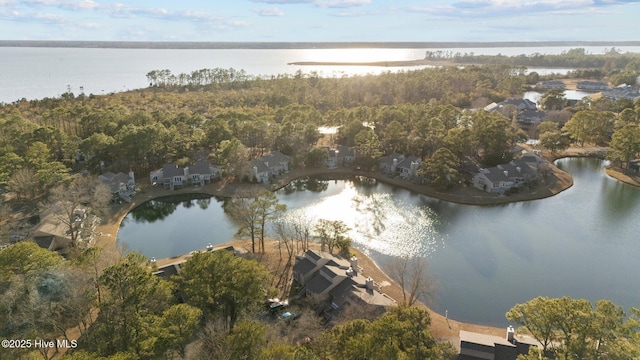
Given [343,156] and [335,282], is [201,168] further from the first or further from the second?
[335,282]

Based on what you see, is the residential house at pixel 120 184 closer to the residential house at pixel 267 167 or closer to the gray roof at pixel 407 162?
the residential house at pixel 267 167

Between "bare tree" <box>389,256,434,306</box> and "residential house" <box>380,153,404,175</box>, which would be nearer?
"bare tree" <box>389,256,434,306</box>

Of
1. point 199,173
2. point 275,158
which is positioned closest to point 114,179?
point 199,173

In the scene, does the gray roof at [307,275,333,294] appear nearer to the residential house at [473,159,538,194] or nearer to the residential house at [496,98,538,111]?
the residential house at [473,159,538,194]

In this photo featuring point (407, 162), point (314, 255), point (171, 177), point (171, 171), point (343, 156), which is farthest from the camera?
point (343, 156)

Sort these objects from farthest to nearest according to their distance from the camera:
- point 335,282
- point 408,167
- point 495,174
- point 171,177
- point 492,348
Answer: point 408,167 < point 171,177 < point 495,174 < point 335,282 < point 492,348

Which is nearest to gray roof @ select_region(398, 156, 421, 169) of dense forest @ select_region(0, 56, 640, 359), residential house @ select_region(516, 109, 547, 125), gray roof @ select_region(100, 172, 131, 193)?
dense forest @ select_region(0, 56, 640, 359)

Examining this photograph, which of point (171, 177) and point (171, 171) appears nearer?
point (171, 177)

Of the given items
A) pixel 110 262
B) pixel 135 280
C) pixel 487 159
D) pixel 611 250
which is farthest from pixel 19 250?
pixel 487 159
